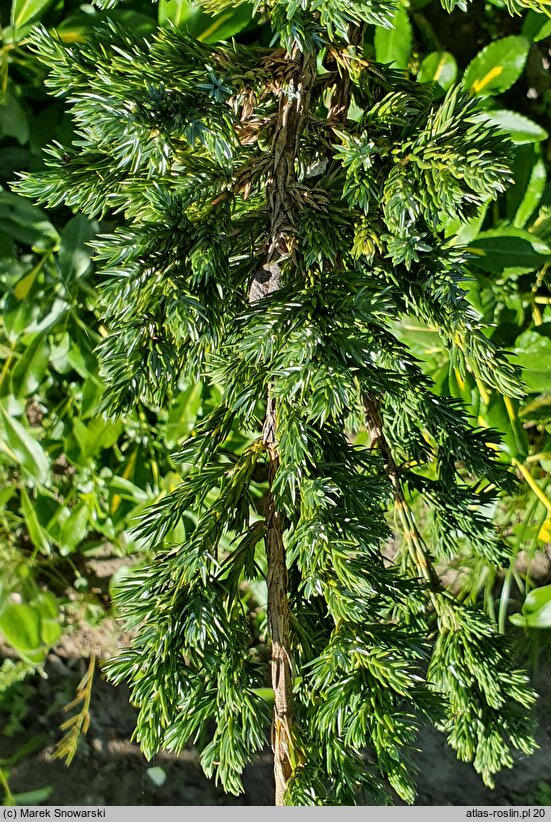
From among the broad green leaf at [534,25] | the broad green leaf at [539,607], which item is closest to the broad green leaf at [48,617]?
the broad green leaf at [539,607]

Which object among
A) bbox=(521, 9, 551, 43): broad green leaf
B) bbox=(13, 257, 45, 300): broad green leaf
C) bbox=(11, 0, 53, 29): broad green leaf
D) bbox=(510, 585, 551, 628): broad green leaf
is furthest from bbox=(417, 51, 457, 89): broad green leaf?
bbox=(510, 585, 551, 628): broad green leaf

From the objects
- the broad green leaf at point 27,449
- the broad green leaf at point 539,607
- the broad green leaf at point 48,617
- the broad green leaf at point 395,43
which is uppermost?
the broad green leaf at point 395,43

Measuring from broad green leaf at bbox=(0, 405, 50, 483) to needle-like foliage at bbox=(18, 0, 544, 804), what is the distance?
0.73 metres

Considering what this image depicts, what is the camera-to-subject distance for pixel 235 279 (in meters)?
0.56

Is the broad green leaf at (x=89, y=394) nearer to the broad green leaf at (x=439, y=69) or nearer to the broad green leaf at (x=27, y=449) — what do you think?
the broad green leaf at (x=27, y=449)

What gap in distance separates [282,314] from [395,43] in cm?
80

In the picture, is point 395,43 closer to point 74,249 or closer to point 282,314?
point 74,249

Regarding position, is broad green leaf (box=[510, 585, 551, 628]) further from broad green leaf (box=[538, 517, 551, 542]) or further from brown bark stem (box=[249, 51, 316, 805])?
brown bark stem (box=[249, 51, 316, 805])

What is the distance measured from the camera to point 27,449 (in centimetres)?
126

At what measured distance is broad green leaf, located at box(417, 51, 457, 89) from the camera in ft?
3.65

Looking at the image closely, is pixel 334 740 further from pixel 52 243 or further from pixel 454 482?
pixel 52 243

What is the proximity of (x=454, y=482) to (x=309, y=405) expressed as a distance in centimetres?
28

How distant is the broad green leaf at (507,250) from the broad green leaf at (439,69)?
0.25 meters

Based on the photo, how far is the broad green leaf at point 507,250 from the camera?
1.10 m
